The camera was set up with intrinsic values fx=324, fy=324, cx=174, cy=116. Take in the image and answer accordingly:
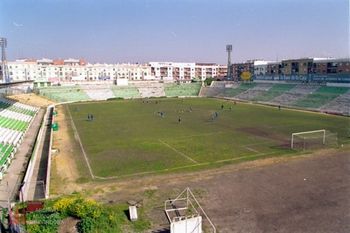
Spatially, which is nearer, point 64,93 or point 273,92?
point 273,92

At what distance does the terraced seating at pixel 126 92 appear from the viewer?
10213cm

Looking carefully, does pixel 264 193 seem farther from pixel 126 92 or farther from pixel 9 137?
pixel 126 92

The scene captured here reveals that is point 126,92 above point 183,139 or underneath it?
above

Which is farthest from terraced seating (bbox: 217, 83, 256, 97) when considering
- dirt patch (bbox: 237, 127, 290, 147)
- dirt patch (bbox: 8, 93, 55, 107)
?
dirt patch (bbox: 237, 127, 290, 147)

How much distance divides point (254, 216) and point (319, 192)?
5611mm

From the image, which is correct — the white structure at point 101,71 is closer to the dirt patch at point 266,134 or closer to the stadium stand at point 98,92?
the stadium stand at point 98,92

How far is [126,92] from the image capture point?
344 ft

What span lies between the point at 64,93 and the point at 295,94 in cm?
6416

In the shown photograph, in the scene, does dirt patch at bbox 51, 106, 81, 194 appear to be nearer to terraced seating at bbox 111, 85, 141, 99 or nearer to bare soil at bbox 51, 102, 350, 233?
bare soil at bbox 51, 102, 350, 233

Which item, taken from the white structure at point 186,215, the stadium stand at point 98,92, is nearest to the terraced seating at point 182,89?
the stadium stand at point 98,92

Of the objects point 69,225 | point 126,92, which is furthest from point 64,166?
point 126,92

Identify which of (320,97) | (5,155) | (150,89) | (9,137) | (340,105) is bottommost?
(5,155)

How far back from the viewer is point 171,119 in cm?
5144

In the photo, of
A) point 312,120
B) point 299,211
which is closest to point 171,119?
point 312,120
